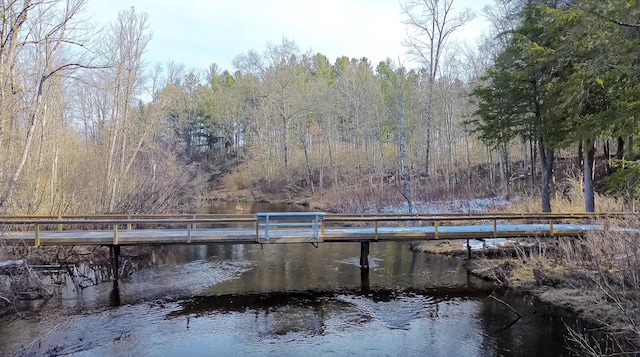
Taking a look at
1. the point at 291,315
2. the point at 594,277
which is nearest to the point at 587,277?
the point at 594,277

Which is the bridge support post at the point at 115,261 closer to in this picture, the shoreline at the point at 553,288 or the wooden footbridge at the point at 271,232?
the wooden footbridge at the point at 271,232

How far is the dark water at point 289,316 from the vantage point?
833 centimetres

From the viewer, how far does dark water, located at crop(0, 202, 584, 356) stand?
27.3 ft

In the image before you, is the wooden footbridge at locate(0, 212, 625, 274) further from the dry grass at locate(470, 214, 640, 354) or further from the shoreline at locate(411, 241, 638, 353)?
the shoreline at locate(411, 241, 638, 353)

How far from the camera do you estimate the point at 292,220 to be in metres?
13.1

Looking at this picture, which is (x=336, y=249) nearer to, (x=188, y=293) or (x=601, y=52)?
(x=188, y=293)

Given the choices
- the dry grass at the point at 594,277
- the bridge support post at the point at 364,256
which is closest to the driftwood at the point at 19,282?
the bridge support post at the point at 364,256

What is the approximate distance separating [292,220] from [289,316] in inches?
134

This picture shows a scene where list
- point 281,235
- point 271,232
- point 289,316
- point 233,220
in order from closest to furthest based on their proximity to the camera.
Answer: point 289,316 → point 233,220 → point 281,235 → point 271,232

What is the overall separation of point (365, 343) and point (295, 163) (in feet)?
129

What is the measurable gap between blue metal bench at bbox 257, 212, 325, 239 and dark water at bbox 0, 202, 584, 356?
157 cm

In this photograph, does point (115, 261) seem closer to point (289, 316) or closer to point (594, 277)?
point (289, 316)

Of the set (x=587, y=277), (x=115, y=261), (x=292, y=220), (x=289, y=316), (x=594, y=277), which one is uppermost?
(x=292, y=220)

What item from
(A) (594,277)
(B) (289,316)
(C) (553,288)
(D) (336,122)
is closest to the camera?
(A) (594,277)
